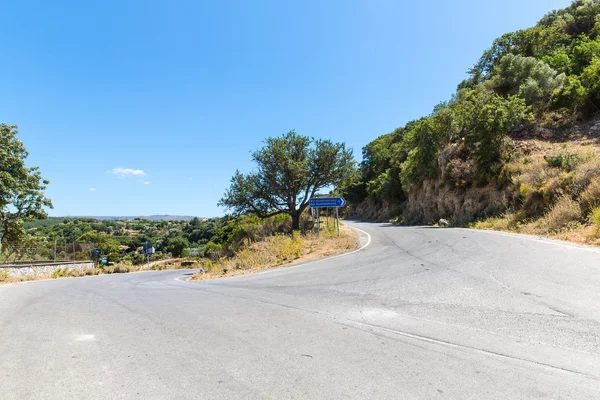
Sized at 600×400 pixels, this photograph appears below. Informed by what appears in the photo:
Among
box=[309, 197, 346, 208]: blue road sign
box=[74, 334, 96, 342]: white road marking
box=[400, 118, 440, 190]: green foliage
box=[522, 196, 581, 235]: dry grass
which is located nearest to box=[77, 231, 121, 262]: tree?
box=[400, 118, 440, 190]: green foliage

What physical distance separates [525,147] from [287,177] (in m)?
17.5

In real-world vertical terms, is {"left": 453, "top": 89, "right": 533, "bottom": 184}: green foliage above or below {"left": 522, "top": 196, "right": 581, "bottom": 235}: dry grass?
above

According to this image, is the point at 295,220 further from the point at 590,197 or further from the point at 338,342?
the point at 338,342

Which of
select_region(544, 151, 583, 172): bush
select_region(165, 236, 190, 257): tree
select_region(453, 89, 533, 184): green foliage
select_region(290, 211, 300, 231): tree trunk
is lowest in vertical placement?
select_region(165, 236, 190, 257): tree

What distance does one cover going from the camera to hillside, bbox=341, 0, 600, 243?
55.2 feet

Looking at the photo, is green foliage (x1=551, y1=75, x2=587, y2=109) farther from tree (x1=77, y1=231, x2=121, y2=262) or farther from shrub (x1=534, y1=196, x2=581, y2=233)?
tree (x1=77, y1=231, x2=121, y2=262)

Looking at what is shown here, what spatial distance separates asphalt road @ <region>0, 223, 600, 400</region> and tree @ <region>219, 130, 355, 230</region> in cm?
1747

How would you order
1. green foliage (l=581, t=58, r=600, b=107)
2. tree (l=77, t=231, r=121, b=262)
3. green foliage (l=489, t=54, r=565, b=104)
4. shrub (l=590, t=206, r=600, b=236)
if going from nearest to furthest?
1. shrub (l=590, t=206, r=600, b=236)
2. green foliage (l=581, t=58, r=600, b=107)
3. green foliage (l=489, t=54, r=565, b=104)
4. tree (l=77, t=231, r=121, b=262)

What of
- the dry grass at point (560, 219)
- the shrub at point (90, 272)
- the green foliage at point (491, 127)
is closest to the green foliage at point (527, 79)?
the green foliage at point (491, 127)

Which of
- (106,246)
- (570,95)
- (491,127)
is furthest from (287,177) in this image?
(106,246)

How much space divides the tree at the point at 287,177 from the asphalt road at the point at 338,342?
57.3 ft

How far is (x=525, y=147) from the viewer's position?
986 inches

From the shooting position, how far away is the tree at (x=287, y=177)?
25359mm

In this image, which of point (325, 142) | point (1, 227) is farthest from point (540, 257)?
point (1, 227)
